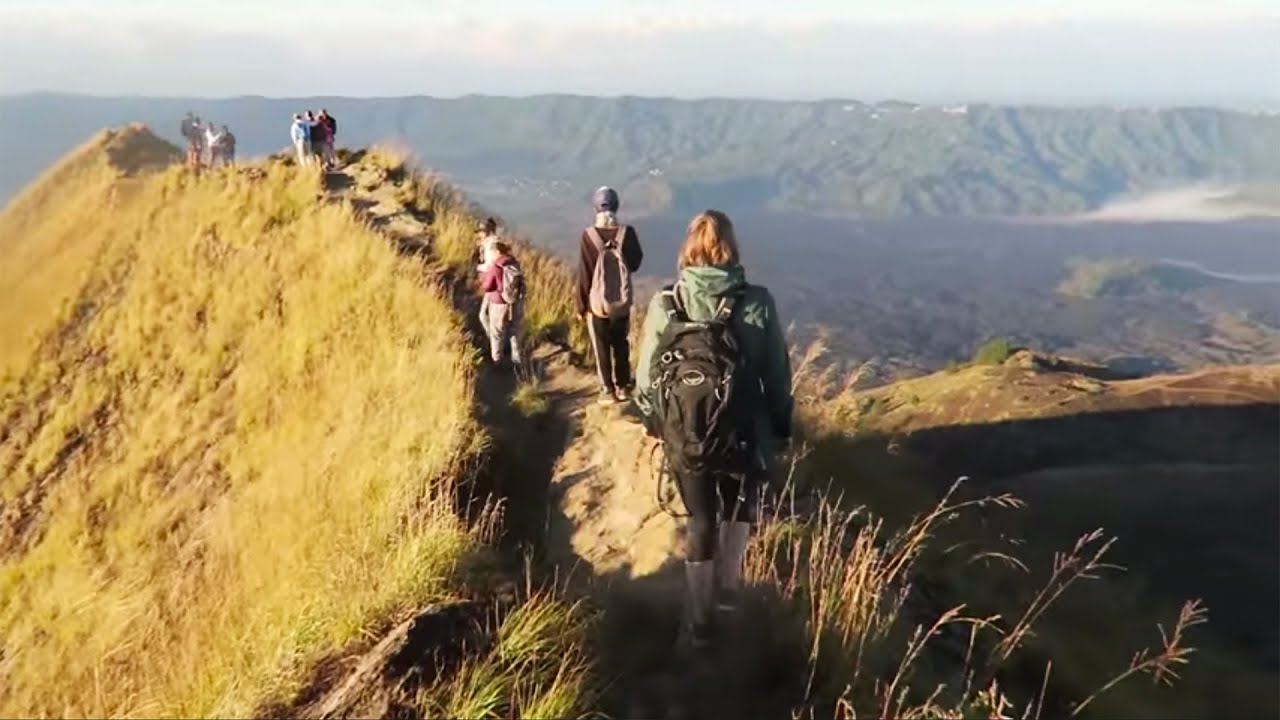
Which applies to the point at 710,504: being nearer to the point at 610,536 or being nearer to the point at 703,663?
the point at 703,663

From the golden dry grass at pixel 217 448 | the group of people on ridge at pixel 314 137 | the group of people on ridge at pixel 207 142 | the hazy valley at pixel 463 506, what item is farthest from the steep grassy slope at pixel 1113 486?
the group of people on ridge at pixel 207 142

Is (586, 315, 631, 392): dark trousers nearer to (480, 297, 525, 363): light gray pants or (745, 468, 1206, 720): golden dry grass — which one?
(480, 297, 525, 363): light gray pants

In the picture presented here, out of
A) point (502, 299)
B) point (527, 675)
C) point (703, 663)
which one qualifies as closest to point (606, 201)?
point (502, 299)

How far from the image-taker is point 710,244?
5312 millimetres

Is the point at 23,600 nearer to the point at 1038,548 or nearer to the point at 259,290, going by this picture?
the point at 259,290

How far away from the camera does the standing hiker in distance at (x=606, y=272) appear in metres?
8.46

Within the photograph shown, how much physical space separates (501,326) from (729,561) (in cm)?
557

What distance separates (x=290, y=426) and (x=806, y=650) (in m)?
7.50

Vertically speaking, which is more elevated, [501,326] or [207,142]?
[207,142]


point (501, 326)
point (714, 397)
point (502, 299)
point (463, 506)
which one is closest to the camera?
point (714, 397)

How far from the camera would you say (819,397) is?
11273 mm

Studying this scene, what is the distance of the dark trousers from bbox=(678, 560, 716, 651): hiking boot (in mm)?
3795

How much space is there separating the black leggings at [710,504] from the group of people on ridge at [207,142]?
20001 mm

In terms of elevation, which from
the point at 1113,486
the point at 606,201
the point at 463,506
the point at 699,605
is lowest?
the point at 1113,486
